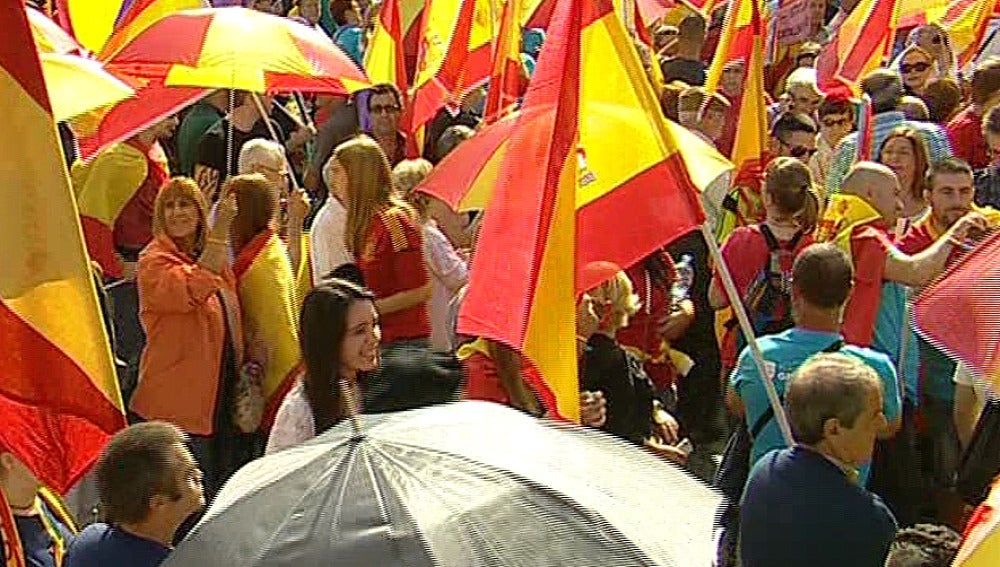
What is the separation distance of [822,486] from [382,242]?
87.4 inches

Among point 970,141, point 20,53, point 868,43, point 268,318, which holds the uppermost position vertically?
point 20,53

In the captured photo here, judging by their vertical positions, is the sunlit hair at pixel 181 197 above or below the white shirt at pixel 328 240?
above

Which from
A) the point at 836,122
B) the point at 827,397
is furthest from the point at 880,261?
the point at 836,122

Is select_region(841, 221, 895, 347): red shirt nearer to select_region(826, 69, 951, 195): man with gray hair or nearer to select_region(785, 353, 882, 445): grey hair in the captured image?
select_region(826, 69, 951, 195): man with gray hair

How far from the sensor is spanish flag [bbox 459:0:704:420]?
448 cm

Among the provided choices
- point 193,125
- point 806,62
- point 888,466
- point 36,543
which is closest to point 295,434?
point 36,543

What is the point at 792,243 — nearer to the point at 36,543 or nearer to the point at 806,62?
the point at 36,543

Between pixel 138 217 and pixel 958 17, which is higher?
pixel 958 17

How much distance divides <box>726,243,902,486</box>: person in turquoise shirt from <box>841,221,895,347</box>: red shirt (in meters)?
0.91

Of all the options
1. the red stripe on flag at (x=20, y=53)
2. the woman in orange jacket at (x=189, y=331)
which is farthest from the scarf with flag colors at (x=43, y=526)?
the woman in orange jacket at (x=189, y=331)

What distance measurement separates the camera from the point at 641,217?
4875 mm

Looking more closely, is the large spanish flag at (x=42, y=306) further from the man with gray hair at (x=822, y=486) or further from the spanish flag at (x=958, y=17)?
the spanish flag at (x=958, y=17)

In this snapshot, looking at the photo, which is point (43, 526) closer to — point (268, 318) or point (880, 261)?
point (268, 318)

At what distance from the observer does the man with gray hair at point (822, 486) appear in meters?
3.73
